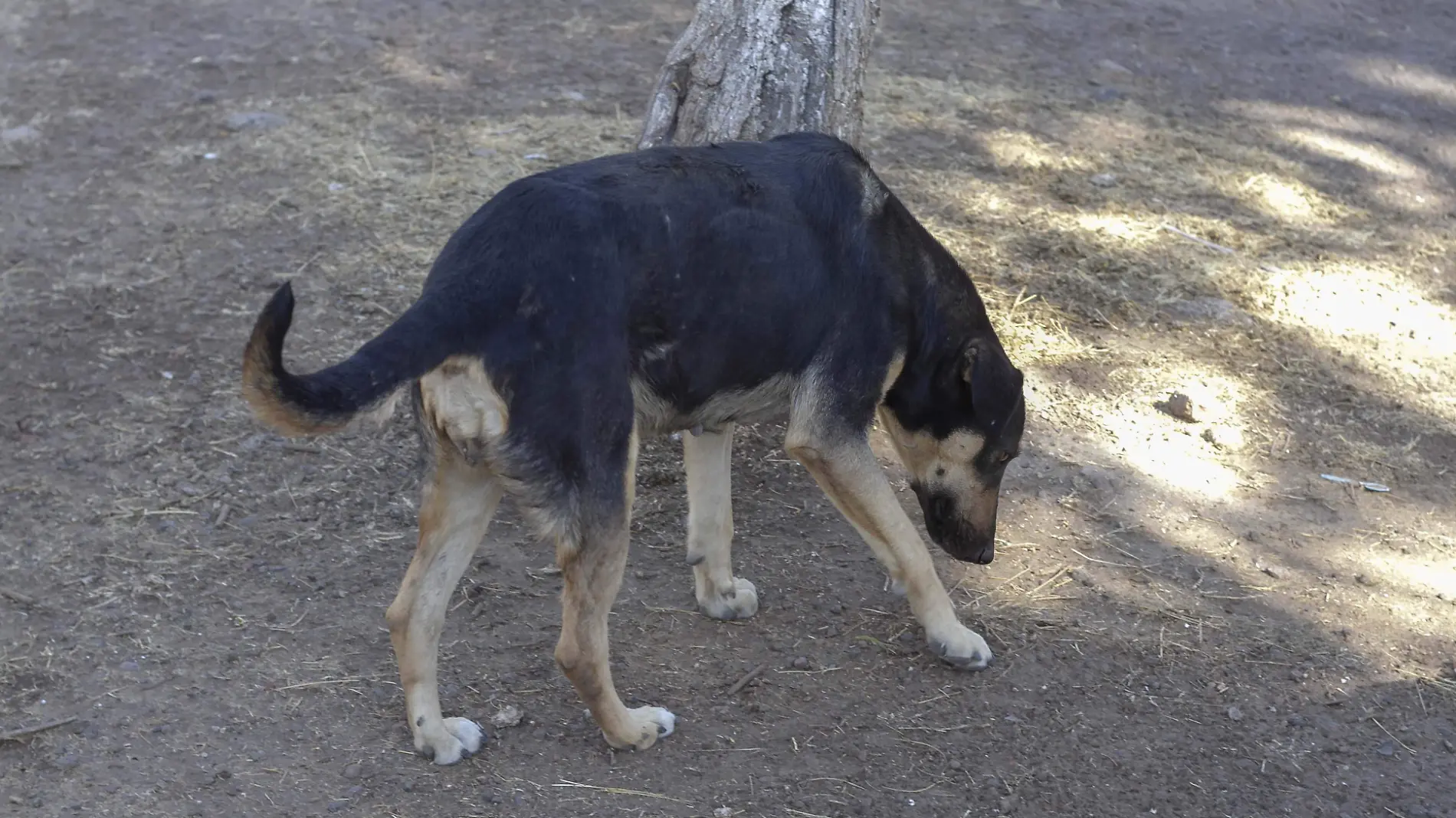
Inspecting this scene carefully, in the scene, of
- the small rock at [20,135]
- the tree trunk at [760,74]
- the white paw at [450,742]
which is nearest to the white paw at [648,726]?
the white paw at [450,742]

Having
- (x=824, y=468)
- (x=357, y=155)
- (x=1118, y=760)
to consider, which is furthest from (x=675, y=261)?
(x=357, y=155)

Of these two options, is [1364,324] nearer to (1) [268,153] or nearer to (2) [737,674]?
(2) [737,674]

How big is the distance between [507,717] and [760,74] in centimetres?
304

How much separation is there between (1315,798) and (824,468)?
1.81 meters

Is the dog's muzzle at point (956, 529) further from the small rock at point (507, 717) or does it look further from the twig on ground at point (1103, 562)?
the small rock at point (507, 717)

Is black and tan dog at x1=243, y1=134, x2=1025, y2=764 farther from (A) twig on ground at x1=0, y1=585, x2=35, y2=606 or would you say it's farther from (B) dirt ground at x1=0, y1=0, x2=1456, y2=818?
(A) twig on ground at x1=0, y1=585, x2=35, y2=606

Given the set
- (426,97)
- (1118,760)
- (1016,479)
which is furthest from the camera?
(426,97)

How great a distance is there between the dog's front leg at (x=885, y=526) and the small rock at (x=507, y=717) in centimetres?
122

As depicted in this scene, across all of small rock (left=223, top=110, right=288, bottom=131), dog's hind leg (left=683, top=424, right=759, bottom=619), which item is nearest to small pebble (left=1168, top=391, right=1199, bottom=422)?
dog's hind leg (left=683, top=424, right=759, bottom=619)

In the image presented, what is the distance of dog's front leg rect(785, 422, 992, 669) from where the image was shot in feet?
→ 13.9

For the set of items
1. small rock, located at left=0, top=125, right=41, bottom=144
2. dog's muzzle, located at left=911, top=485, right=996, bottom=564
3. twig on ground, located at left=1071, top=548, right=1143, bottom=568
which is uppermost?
small rock, located at left=0, top=125, right=41, bottom=144

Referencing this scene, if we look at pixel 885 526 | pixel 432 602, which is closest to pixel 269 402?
pixel 432 602

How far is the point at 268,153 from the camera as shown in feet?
26.2

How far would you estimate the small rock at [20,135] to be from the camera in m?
8.05
